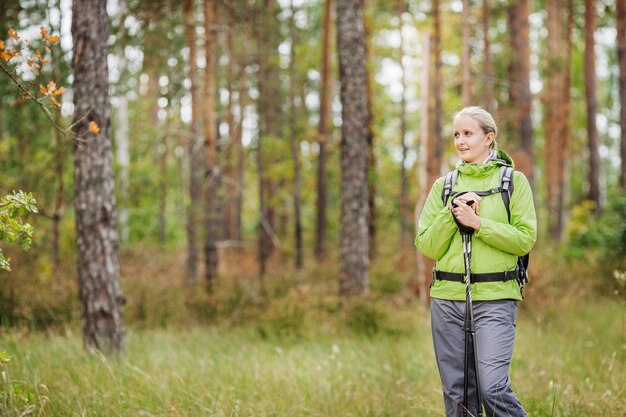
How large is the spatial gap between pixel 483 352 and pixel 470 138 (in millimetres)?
1236

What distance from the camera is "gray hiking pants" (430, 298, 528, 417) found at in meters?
3.15

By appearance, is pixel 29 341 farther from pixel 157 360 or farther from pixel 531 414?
pixel 531 414

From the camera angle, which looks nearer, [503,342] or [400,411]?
[503,342]

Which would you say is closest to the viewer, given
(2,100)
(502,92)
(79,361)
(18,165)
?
(79,361)

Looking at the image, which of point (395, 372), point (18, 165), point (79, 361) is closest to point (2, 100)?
point (18, 165)

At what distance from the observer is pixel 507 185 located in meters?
3.22

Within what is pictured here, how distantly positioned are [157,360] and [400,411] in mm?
2492

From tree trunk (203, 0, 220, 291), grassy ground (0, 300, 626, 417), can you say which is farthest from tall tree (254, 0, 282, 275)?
grassy ground (0, 300, 626, 417)

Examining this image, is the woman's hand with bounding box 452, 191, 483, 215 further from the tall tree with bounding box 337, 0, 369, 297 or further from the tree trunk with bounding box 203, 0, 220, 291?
the tree trunk with bounding box 203, 0, 220, 291

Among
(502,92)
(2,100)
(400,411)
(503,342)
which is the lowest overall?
(400,411)

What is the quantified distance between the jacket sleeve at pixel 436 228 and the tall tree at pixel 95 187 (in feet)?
11.3

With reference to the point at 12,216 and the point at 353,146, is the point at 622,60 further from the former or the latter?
the point at 12,216

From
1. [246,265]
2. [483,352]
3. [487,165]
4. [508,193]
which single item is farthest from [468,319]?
[246,265]

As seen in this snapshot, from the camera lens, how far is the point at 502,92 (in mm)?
21656
